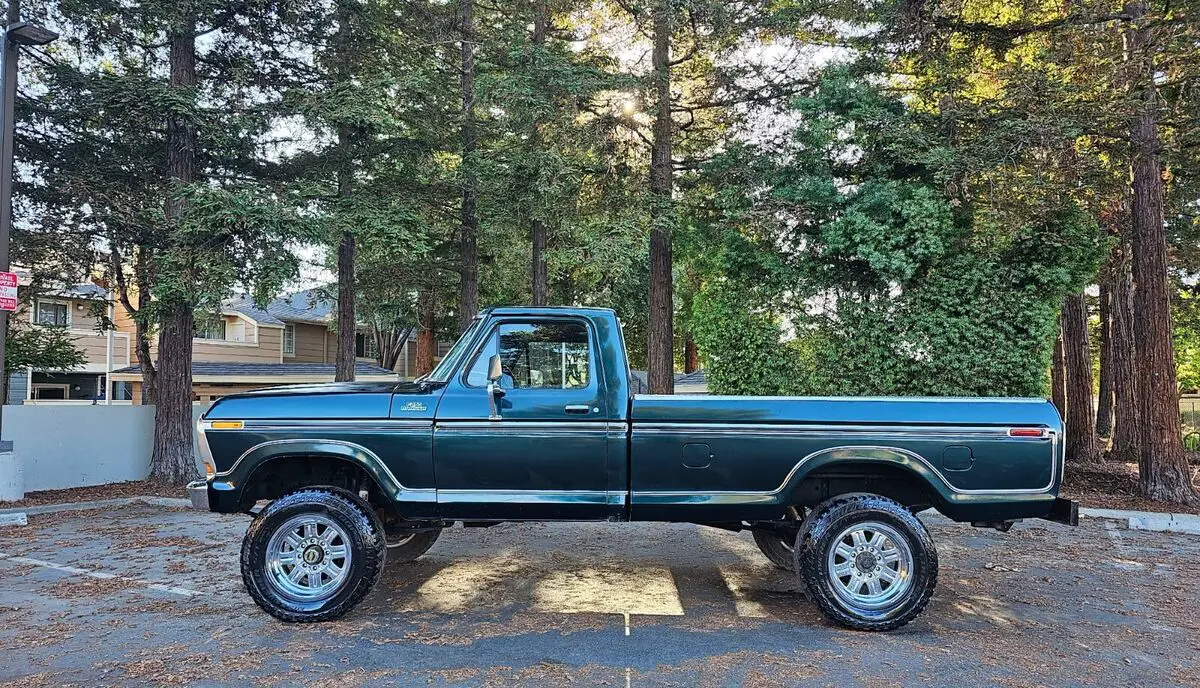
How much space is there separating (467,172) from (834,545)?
9.53 meters

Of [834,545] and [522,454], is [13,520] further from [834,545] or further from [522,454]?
[834,545]

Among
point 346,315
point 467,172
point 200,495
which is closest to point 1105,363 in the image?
point 467,172

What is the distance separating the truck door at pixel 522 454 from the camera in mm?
5070

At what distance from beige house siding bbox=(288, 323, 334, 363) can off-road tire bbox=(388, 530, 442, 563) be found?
65.9 ft

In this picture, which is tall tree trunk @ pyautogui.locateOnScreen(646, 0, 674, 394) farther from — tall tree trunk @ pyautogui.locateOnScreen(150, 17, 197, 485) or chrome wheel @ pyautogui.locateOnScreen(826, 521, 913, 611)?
chrome wheel @ pyautogui.locateOnScreen(826, 521, 913, 611)

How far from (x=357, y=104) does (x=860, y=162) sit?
747 centimetres

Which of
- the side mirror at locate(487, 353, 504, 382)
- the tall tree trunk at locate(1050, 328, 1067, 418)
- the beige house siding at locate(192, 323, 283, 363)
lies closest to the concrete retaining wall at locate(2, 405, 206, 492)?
the side mirror at locate(487, 353, 504, 382)

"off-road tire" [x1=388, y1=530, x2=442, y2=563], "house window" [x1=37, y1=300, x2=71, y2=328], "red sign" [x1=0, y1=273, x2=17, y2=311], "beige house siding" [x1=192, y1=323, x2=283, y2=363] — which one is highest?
"house window" [x1=37, y1=300, x2=71, y2=328]

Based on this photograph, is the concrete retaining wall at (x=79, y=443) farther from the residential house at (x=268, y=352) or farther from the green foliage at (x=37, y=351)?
the residential house at (x=268, y=352)

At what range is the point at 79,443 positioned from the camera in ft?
37.5

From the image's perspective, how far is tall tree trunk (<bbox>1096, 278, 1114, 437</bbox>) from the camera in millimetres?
18781

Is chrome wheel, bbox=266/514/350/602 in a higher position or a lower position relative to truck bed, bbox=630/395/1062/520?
lower

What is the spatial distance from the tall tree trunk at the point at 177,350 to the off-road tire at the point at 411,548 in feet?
20.9

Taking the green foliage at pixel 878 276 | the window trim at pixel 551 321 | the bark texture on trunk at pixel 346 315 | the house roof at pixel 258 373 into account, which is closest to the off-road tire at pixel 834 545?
the window trim at pixel 551 321
